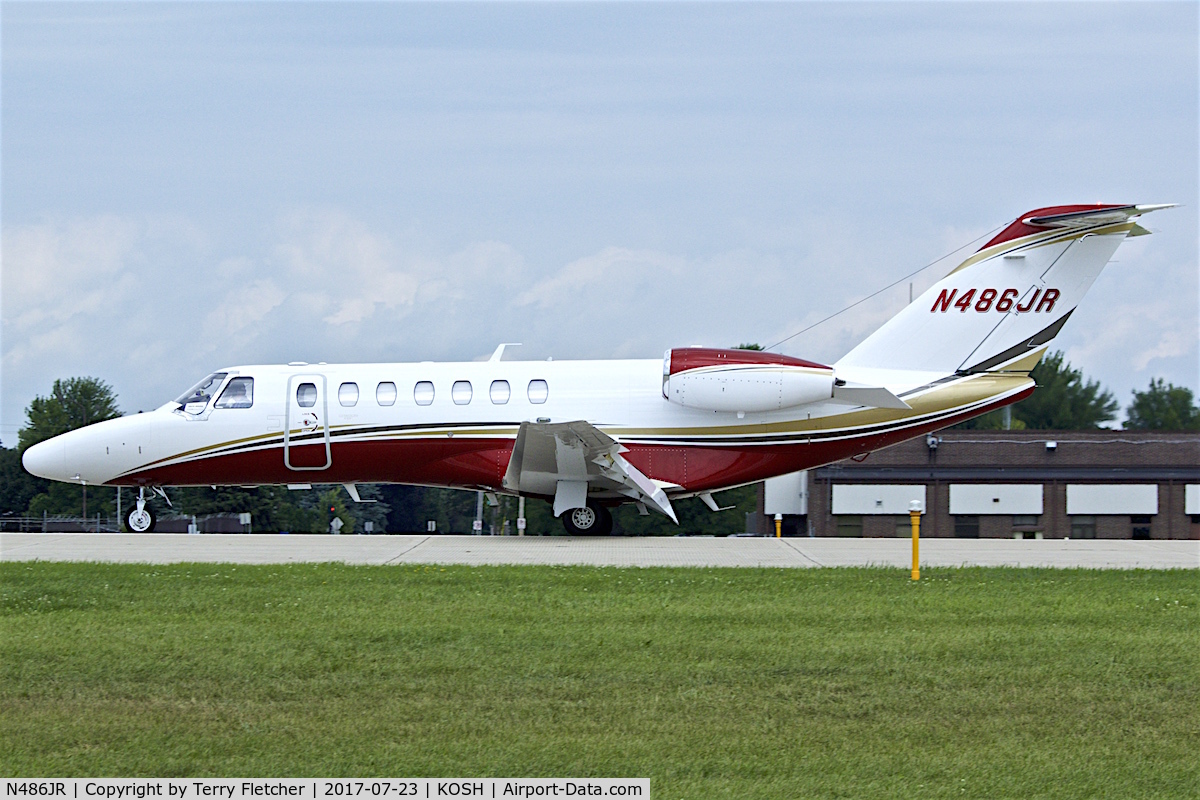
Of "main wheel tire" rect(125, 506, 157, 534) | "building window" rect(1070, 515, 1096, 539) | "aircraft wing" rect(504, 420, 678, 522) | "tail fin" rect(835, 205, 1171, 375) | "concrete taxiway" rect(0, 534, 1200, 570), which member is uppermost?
"tail fin" rect(835, 205, 1171, 375)

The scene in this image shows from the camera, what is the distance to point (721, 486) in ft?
71.7

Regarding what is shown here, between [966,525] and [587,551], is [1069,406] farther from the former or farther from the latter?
[587,551]

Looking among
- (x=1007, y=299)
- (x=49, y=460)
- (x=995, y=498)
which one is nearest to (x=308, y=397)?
(x=49, y=460)

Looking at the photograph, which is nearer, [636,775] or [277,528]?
[636,775]

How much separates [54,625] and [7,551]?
335 inches

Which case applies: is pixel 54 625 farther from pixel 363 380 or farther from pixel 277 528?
pixel 277 528

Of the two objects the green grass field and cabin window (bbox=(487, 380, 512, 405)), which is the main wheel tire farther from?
the green grass field

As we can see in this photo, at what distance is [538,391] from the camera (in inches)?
860

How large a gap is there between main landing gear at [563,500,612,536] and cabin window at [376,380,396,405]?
357cm

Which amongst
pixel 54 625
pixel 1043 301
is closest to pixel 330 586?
pixel 54 625

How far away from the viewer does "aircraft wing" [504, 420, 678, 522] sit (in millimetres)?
19953

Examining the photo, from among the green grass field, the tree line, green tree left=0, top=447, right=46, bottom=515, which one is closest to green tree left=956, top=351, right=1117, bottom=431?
the tree line

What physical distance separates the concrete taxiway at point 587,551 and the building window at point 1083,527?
26.5 meters

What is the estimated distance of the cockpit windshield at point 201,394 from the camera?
2283 centimetres
